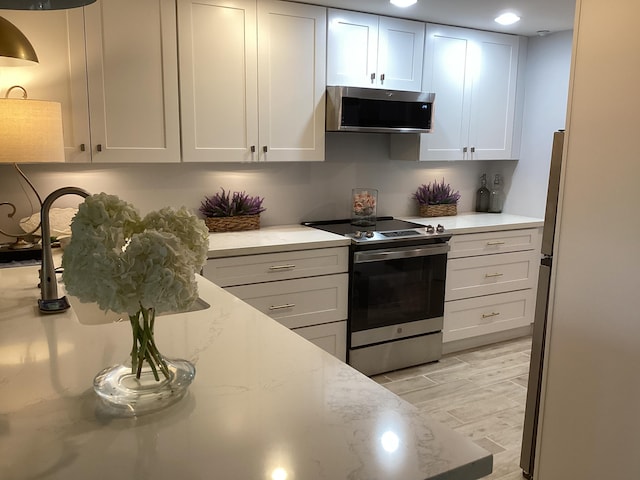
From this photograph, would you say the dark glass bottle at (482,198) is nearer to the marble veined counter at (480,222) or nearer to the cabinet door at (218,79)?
the marble veined counter at (480,222)

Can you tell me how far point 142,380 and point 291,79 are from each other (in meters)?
2.61

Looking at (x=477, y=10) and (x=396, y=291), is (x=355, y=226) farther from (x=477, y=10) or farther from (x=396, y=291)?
(x=477, y=10)

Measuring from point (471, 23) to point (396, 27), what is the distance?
0.60m

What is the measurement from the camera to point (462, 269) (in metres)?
3.85

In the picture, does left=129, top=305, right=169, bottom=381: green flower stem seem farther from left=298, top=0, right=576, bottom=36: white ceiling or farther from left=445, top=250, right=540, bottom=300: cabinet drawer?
left=445, top=250, right=540, bottom=300: cabinet drawer

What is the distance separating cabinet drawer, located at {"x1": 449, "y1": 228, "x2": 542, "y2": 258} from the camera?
379cm

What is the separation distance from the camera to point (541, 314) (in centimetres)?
232

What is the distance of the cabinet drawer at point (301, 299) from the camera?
10.2ft

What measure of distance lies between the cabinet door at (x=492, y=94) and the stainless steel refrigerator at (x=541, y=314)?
6.65 ft

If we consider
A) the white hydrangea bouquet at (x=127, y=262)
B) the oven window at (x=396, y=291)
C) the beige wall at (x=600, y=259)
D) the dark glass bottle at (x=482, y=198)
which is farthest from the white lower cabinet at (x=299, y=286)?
the white hydrangea bouquet at (x=127, y=262)

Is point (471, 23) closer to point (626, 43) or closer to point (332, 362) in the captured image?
point (626, 43)

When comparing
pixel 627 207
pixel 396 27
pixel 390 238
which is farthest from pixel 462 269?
pixel 627 207

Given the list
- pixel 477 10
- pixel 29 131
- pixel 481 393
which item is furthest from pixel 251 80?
pixel 481 393

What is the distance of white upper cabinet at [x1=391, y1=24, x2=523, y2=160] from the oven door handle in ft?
2.40
